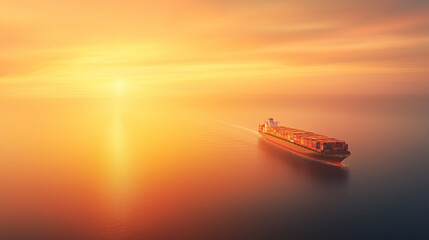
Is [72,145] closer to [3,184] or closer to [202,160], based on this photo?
Result: [3,184]

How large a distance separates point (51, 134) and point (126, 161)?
65.3 meters

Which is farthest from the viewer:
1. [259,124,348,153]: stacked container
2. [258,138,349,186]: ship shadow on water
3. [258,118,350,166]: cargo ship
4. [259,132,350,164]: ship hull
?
[259,124,348,153]: stacked container

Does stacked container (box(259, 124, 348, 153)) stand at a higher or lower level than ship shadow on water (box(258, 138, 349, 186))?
higher

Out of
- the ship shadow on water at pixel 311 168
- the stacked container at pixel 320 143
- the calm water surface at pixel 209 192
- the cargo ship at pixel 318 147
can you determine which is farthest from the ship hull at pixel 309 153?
the calm water surface at pixel 209 192

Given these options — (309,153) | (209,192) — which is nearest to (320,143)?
(309,153)

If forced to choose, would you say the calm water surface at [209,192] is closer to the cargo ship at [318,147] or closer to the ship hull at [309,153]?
the ship hull at [309,153]

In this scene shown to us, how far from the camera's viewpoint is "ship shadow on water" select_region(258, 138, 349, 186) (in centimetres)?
5968

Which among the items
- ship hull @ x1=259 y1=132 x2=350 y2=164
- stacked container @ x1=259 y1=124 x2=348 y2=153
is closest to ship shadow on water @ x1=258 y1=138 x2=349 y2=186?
ship hull @ x1=259 y1=132 x2=350 y2=164

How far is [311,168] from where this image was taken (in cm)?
6825

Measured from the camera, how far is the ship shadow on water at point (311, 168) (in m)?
59.7

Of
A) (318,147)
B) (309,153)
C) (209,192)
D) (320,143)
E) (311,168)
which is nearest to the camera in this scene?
(209,192)

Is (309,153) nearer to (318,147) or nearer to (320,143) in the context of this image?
(318,147)

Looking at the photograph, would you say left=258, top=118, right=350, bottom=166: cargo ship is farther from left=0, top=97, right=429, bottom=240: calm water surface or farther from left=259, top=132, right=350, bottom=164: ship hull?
left=0, top=97, right=429, bottom=240: calm water surface

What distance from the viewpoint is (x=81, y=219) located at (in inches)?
1672
